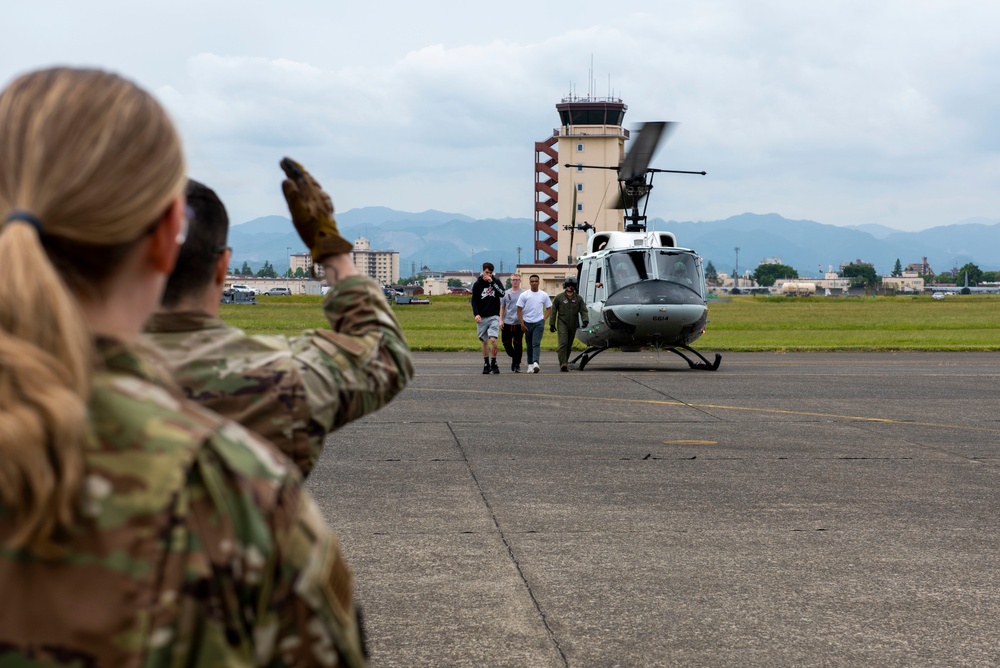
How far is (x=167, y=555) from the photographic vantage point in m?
1.34

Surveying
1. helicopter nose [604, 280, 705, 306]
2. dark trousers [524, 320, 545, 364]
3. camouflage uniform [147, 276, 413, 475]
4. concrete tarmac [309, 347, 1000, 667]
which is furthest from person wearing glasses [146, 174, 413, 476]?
helicopter nose [604, 280, 705, 306]

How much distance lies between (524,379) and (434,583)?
1321cm

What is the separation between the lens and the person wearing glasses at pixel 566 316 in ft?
71.2

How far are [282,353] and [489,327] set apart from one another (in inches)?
700

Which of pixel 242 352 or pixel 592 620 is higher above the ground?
pixel 242 352

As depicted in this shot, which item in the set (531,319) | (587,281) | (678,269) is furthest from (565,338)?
(678,269)

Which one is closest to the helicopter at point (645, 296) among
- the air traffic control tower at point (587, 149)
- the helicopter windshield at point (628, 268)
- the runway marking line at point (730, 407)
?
the helicopter windshield at point (628, 268)

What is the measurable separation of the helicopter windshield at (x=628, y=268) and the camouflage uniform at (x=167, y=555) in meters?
20.8

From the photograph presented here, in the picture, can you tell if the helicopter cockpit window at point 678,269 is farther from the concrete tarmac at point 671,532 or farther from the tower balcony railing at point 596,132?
the tower balcony railing at point 596,132

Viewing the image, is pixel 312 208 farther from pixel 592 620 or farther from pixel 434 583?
pixel 434 583

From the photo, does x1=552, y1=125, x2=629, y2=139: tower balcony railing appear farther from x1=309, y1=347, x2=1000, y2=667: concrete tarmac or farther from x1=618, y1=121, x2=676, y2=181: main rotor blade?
x1=309, y1=347, x2=1000, y2=667: concrete tarmac

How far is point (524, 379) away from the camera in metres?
19.4

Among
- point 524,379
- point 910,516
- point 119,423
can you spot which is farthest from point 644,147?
point 119,423

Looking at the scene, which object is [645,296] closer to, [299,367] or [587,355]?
[587,355]
